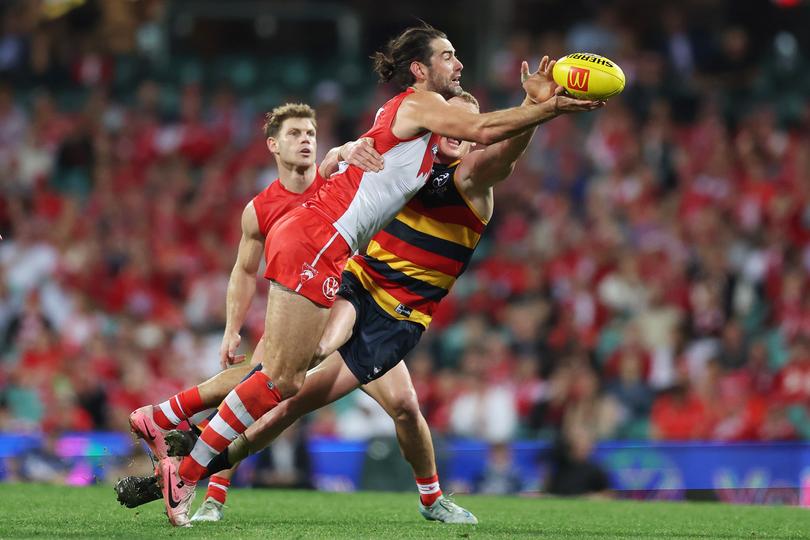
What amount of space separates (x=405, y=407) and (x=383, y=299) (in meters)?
0.62

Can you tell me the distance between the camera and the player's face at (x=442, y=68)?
22.7 ft

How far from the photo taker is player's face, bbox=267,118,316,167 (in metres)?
7.71

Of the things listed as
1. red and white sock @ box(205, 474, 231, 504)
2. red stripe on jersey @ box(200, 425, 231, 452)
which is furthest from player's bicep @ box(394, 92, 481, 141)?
red and white sock @ box(205, 474, 231, 504)

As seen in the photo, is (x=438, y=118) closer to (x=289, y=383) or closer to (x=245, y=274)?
(x=289, y=383)

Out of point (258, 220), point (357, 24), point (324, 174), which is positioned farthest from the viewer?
point (357, 24)

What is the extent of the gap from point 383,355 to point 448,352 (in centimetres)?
647

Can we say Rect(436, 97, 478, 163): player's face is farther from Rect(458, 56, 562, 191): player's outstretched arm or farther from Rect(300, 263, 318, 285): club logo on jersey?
Rect(300, 263, 318, 285): club logo on jersey

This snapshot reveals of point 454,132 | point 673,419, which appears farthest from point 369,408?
point 454,132

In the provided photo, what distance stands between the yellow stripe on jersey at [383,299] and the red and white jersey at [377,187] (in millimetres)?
679

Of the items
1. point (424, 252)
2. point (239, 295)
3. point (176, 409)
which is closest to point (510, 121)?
point (424, 252)

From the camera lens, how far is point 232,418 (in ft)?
21.3

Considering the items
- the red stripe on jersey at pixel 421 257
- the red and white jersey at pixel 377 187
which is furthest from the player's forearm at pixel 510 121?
the red stripe on jersey at pixel 421 257

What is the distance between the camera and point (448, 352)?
13.6 meters

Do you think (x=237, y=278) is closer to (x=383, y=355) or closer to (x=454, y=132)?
(x=383, y=355)
